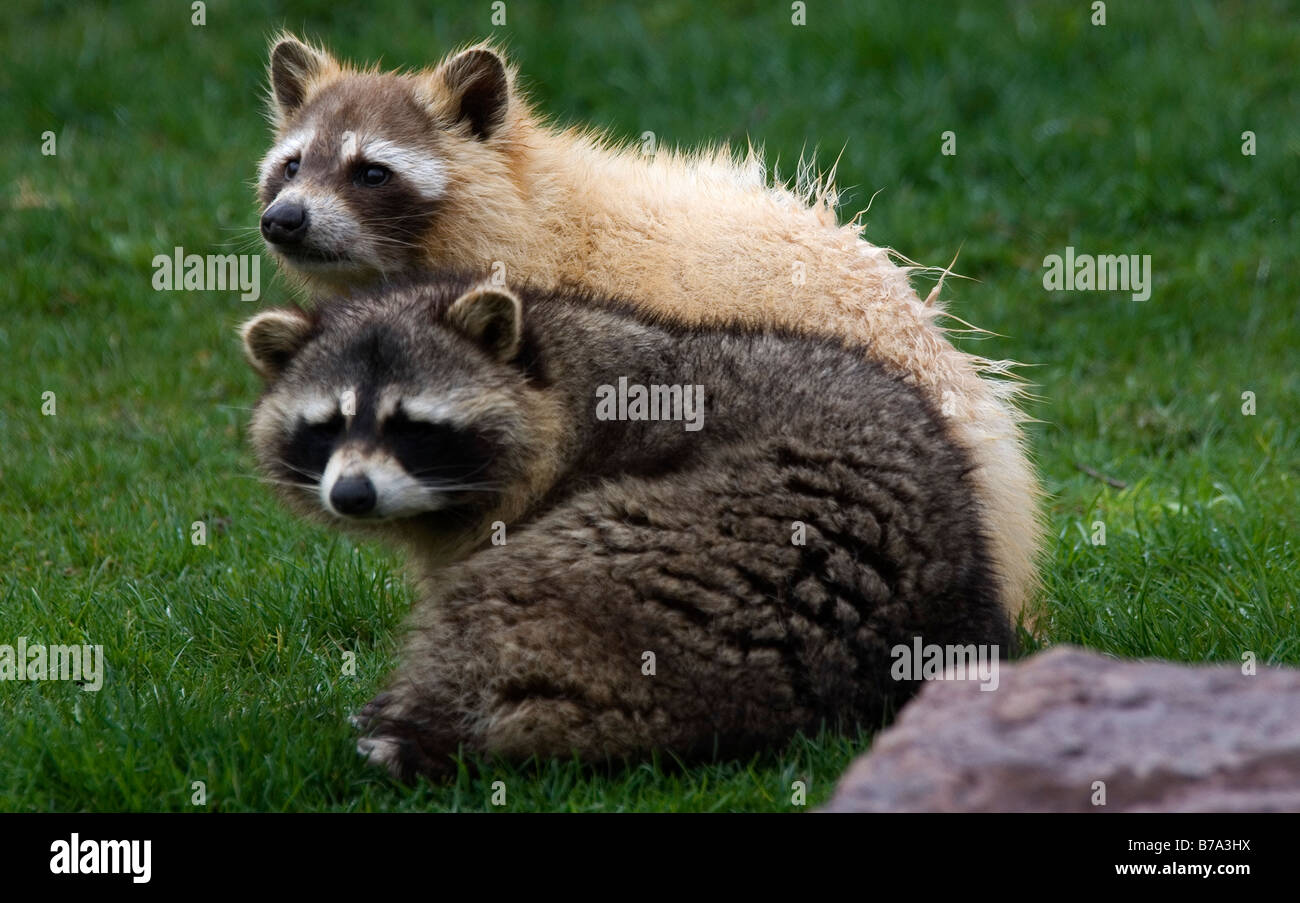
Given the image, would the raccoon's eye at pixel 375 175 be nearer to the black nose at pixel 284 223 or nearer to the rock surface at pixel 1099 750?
the black nose at pixel 284 223

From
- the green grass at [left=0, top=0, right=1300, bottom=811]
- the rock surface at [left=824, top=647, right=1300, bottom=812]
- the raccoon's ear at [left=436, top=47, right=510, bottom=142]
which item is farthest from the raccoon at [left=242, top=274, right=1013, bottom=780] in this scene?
the raccoon's ear at [left=436, top=47, right=510, bottom=142]

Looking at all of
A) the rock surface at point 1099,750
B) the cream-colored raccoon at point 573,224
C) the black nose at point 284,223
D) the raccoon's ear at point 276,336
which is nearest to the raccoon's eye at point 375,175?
the cream-colored raccoon at point 573,224

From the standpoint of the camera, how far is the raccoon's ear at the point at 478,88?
7543mm

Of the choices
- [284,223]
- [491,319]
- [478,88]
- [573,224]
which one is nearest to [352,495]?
[491,319]

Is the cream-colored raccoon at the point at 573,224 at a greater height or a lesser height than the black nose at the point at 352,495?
greater

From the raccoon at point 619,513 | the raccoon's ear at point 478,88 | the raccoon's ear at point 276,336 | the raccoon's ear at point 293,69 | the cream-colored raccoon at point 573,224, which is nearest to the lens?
the raccoon at point 619,513

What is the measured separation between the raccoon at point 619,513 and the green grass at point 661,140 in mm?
213

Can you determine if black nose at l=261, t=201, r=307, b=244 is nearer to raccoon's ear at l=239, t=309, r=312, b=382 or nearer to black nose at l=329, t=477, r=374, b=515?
raccoon's ear at l=239, t=309, r=312, b=382

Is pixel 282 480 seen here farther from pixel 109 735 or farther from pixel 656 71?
pixel 656 71

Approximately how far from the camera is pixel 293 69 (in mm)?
7992

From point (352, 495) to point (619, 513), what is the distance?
89 centimetres

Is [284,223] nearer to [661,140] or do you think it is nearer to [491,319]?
[491,319]

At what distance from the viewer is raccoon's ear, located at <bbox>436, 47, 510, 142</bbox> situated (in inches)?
297
